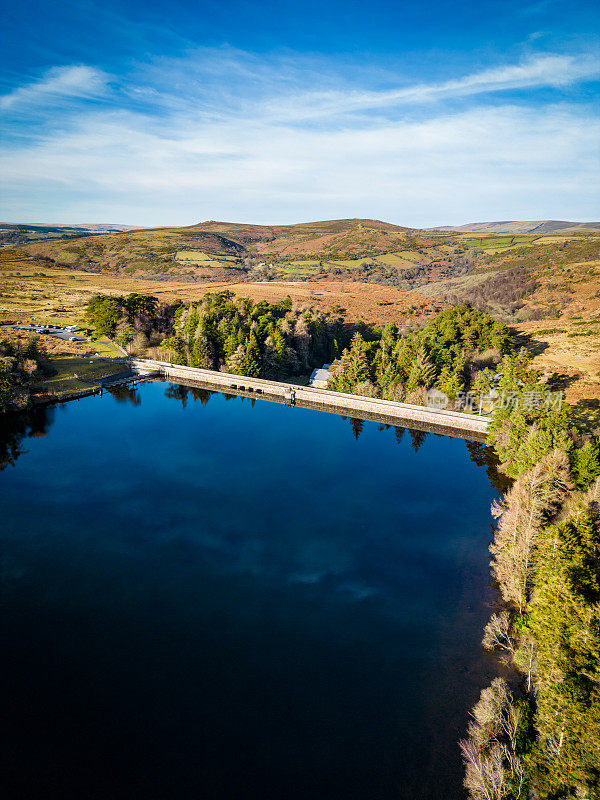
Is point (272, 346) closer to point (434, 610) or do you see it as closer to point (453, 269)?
point (434, 610)

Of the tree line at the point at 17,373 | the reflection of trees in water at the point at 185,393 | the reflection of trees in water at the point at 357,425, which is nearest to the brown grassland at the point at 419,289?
the tree line at the point at 17,373

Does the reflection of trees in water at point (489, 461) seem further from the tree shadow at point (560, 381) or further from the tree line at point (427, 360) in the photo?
the tree shadow at point (560, 381)

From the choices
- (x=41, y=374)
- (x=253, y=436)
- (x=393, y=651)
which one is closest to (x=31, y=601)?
(x=393, y=651)

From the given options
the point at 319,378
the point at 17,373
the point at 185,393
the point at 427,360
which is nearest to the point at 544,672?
the point at 427,360

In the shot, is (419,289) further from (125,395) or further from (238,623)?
(238,623)

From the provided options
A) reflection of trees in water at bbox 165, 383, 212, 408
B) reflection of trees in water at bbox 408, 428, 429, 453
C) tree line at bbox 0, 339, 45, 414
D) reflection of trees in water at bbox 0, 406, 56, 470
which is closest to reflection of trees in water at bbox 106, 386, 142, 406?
reflection of trees in water at bbox 165, 383, 212, 408

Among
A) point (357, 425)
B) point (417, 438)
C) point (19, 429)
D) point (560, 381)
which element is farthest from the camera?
point (560, 381)
